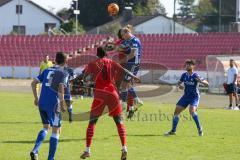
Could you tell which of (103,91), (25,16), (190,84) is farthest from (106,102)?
(25,16)

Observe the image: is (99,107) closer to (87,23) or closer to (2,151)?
(2,151)

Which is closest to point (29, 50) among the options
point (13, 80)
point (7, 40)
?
point (7, 40)

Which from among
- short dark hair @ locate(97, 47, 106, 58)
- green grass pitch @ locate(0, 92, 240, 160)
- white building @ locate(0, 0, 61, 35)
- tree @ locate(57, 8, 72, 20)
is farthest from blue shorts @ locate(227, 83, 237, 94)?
tree @ locate(57, 8, 72, 20)

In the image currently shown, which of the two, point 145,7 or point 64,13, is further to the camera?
point 64,13

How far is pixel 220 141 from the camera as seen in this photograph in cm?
1504

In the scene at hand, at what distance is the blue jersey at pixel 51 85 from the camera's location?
37.8 ft

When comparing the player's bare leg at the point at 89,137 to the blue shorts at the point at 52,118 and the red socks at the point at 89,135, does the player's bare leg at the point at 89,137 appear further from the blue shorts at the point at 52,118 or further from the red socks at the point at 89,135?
the blue shorts at the point at 52,118

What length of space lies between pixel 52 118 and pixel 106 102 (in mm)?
1173

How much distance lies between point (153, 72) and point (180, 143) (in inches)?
1165

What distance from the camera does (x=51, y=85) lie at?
11.6 meters

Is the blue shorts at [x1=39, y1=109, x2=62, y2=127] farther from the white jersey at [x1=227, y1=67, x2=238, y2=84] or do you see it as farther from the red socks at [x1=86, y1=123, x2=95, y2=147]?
the white jersey at [x1=227, y1=67, x2=238, y2=84]

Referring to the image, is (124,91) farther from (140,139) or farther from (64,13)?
(64,13)

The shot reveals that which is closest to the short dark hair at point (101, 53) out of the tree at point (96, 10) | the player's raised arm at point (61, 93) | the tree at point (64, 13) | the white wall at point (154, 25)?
the player's raised arm at point (61, 93)

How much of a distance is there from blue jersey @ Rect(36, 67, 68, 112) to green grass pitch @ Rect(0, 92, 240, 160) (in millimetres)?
1185
